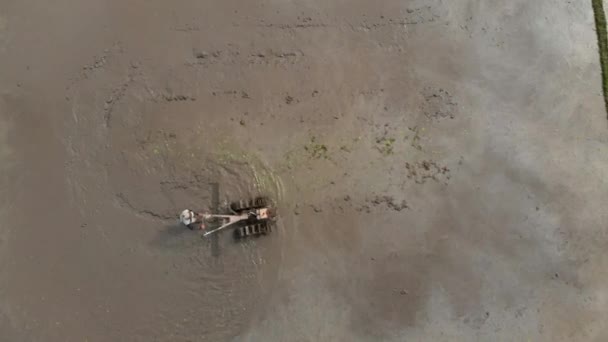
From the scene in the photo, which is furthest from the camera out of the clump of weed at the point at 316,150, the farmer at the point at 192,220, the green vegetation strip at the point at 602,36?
the green vegetation strip at the point at 602,36

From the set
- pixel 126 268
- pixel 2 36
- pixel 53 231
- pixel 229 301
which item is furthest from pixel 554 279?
pixel 2 36

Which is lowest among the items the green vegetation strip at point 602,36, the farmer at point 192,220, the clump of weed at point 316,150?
the farmer at point 192,220

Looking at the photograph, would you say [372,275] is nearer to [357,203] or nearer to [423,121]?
[357,203]

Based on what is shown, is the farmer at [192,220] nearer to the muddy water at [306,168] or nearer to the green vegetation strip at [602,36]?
the muddy water at [306,168]

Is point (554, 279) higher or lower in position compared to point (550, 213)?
lower

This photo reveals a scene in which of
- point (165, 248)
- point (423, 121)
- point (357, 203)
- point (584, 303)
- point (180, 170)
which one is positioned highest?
point (423, 121)

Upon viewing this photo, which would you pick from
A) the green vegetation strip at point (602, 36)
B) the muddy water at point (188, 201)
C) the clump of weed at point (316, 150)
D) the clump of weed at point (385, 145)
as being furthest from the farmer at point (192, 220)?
the green vegetation strip at point (602, 36)

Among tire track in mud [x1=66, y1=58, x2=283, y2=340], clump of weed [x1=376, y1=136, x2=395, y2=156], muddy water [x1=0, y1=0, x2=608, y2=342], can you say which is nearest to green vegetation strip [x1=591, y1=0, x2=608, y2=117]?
muddy water [x1=0, y1=0, x2=608, y2=342]

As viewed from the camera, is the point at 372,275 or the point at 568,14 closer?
the point at 372,275

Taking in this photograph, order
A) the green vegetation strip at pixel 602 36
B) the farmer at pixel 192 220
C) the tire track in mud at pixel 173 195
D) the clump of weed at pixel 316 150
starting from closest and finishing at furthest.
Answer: the farmer at pixel 192 220, the tire track in mud at pixel 173 195, the clump of weed at pixel 316 150, the green vegetation strip at pixel 602 36
